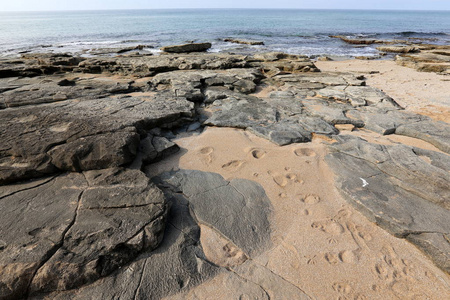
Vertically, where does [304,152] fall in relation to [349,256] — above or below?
above

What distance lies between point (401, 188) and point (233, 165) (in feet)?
6.03

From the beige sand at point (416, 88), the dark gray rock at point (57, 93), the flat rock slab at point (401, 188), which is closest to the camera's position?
the flat rock slab at point (401, 188)

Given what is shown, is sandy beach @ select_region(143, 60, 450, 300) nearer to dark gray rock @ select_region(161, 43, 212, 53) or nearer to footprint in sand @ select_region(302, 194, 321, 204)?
footprint in sand @ select_region(302, 194, 321, 204)

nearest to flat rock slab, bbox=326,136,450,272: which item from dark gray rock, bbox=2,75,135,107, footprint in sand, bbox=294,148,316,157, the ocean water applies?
footprint in sand, bbox=294,148,316,157

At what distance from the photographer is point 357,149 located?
3.27 meters

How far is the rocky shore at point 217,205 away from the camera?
1746 mm

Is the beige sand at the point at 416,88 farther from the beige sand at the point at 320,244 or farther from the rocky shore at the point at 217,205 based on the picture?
the beige sand at the point at 320,244

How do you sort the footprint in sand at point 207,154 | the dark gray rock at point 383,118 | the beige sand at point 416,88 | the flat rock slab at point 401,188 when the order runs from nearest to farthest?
1. the flat rock slab at point 401,188
2. the footprint in sand at point 207,154
3. the dark gray rock at point 383,118
4. the beige sand at point 416,88

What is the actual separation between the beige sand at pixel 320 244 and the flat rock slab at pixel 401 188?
89 mm

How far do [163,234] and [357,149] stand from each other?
106 inches

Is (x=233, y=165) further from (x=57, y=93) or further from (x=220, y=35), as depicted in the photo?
(x=220, y=35)

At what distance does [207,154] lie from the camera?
130 inches

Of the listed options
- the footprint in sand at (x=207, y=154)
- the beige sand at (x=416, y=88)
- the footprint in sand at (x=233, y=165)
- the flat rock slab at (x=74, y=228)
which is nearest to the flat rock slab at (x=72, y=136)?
the flat rock slab at (x=74, y=228)

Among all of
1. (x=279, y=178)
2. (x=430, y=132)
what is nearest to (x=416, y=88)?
(x=430, y=132)
